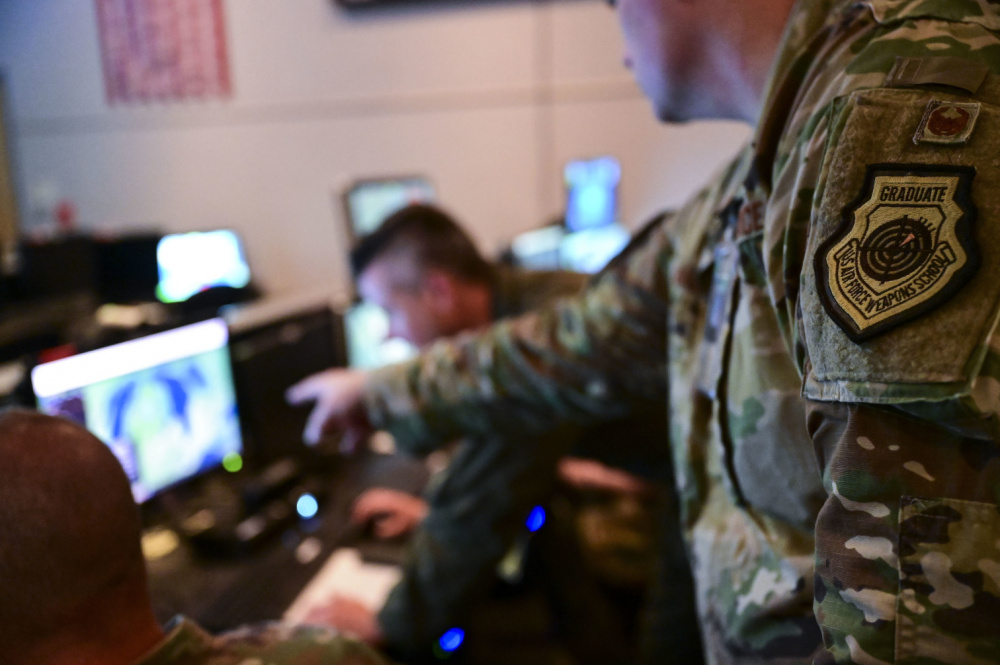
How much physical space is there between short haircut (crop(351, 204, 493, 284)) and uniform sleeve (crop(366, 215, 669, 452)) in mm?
448

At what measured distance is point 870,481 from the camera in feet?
1.51

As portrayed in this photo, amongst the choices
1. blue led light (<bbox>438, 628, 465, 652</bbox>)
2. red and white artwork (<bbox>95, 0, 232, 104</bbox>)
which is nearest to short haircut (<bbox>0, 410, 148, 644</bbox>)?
red and white artwork (<bbox>95, 0, 232, 104</bbox>)

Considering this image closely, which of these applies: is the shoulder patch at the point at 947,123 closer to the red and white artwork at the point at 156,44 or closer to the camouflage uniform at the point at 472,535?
the camouflage uniform at the point at 472,535

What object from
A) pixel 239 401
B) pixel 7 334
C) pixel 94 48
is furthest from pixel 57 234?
pixel 94 48

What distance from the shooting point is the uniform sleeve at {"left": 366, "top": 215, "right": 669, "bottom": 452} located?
1075 millimetres

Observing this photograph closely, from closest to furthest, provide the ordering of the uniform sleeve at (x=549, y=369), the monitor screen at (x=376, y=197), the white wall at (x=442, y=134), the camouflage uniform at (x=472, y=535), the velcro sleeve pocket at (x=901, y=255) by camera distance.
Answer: the velcro sleeve pocket at (x=901, y=255)
the uniform sleeve at (x=549, y=369)
the camouflage uniform at (x=472, y=535)
the monitor screen at (x=376, y=197)
the white wall at (x=442, y=134)

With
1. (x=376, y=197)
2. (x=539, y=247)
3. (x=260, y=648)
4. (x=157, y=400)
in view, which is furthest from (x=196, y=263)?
(x=260, y=648)

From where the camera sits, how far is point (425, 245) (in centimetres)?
167

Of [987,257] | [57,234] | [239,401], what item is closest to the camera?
[987,257]

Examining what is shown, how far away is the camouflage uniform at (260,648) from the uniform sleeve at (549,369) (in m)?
0.50

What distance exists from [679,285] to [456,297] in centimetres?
87

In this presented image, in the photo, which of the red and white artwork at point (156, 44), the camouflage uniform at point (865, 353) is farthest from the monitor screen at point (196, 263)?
the camouflage uniform at point (865, 353)

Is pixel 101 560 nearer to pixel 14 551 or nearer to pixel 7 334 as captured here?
pixel 14 551

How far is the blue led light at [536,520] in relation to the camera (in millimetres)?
1641
